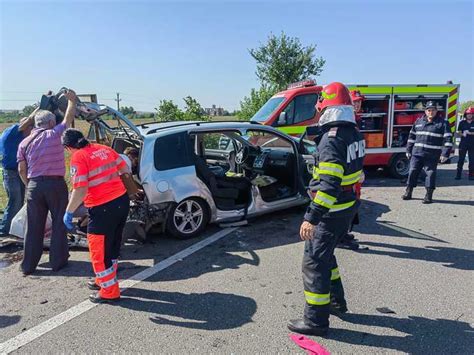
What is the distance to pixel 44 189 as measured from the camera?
13.9 feet

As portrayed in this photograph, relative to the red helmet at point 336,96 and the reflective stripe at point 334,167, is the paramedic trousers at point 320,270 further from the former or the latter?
the red helmet at point 336,96

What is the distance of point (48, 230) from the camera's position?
16.0ft

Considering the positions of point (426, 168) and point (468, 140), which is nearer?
point (426, 168)

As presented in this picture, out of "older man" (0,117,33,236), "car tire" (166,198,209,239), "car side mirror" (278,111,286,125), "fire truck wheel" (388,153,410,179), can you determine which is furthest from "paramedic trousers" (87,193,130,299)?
"fire truck wheel" (388,153,410,179)

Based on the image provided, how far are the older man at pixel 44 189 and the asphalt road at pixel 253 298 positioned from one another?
0.78 ft

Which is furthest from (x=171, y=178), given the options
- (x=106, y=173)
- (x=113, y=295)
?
(x=113, y=295)

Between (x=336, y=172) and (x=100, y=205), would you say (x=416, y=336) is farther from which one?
(x=100, y=205)

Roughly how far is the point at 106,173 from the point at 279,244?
8.16 feet

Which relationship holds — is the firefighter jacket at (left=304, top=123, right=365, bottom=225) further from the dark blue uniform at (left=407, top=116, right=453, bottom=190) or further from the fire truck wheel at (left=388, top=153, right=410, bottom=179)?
the fire truck wheel at (left=388, top=153, right=410, bottom=179)

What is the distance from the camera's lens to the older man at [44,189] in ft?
13.9

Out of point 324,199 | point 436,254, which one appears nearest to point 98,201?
point 324,199

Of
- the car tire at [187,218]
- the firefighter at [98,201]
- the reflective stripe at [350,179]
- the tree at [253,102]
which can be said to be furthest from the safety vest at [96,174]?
the tree at [253,102]

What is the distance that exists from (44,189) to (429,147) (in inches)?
260

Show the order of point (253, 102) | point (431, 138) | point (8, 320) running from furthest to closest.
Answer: point (253, 102)
point (431, 138)
point (8, 320)
